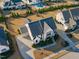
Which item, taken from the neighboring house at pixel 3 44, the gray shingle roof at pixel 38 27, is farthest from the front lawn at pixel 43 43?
the neighboring house at pixel 3 44

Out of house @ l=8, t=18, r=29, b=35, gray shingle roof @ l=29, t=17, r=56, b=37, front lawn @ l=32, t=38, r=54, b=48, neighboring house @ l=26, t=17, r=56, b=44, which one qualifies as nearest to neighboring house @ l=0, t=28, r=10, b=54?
neighboring house @ l=26, t=17, r=56, b=44

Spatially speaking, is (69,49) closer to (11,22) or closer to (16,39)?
(16,39)

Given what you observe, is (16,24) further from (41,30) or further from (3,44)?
(3,44)

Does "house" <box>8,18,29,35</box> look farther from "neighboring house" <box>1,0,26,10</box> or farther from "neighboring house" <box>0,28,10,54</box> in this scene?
"neighboring house" <box>1,0,26,10</box>

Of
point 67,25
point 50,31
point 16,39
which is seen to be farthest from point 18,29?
point 67,25

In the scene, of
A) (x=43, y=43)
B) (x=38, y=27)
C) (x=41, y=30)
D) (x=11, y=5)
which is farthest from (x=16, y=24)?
(x=43, y=43)

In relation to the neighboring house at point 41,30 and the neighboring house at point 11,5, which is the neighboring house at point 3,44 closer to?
the neighboring house at point 41,30

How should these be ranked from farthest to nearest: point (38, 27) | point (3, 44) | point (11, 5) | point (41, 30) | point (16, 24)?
point (11, 5) → point (16, 24) → point (38, 27) → point (41, 30) → point (3, 44)
